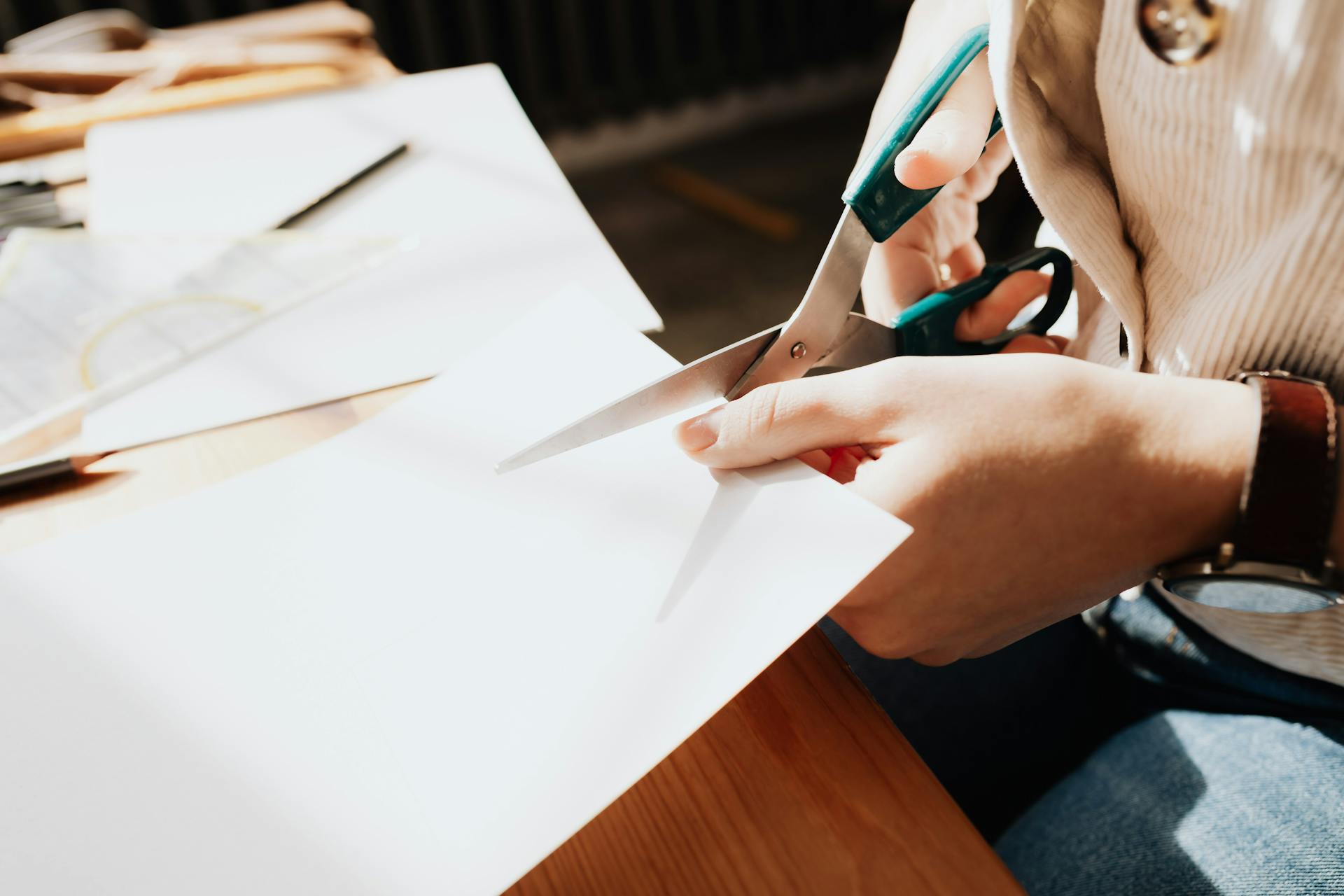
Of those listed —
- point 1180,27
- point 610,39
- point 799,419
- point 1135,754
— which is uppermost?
point 1180,27

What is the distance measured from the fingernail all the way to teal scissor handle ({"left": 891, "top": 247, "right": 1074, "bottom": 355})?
0.14 m

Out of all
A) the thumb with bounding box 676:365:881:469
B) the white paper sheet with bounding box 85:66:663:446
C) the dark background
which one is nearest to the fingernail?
the thumb with bounding box 676:365:881:469

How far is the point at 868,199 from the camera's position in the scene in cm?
41

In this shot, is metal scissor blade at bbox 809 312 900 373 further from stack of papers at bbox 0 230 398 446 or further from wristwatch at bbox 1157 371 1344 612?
stack of papers at bbox 0 230 398 446

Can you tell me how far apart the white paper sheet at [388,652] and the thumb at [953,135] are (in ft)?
0.50

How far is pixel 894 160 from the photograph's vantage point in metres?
0.40

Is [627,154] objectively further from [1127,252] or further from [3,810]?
[3,810]

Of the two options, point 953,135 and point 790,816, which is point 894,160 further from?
point 790,816

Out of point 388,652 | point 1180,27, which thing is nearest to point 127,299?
point 388,652

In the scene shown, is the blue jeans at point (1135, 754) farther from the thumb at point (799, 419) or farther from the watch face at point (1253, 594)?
the thumb at point (799, 419)

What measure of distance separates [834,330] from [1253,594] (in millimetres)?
205

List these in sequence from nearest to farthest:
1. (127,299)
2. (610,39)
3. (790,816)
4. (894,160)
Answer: (790,816), (894,160), (127,299), (610,39)

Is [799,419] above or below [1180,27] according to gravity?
below

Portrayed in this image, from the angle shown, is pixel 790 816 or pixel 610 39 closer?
pixel 790 816
